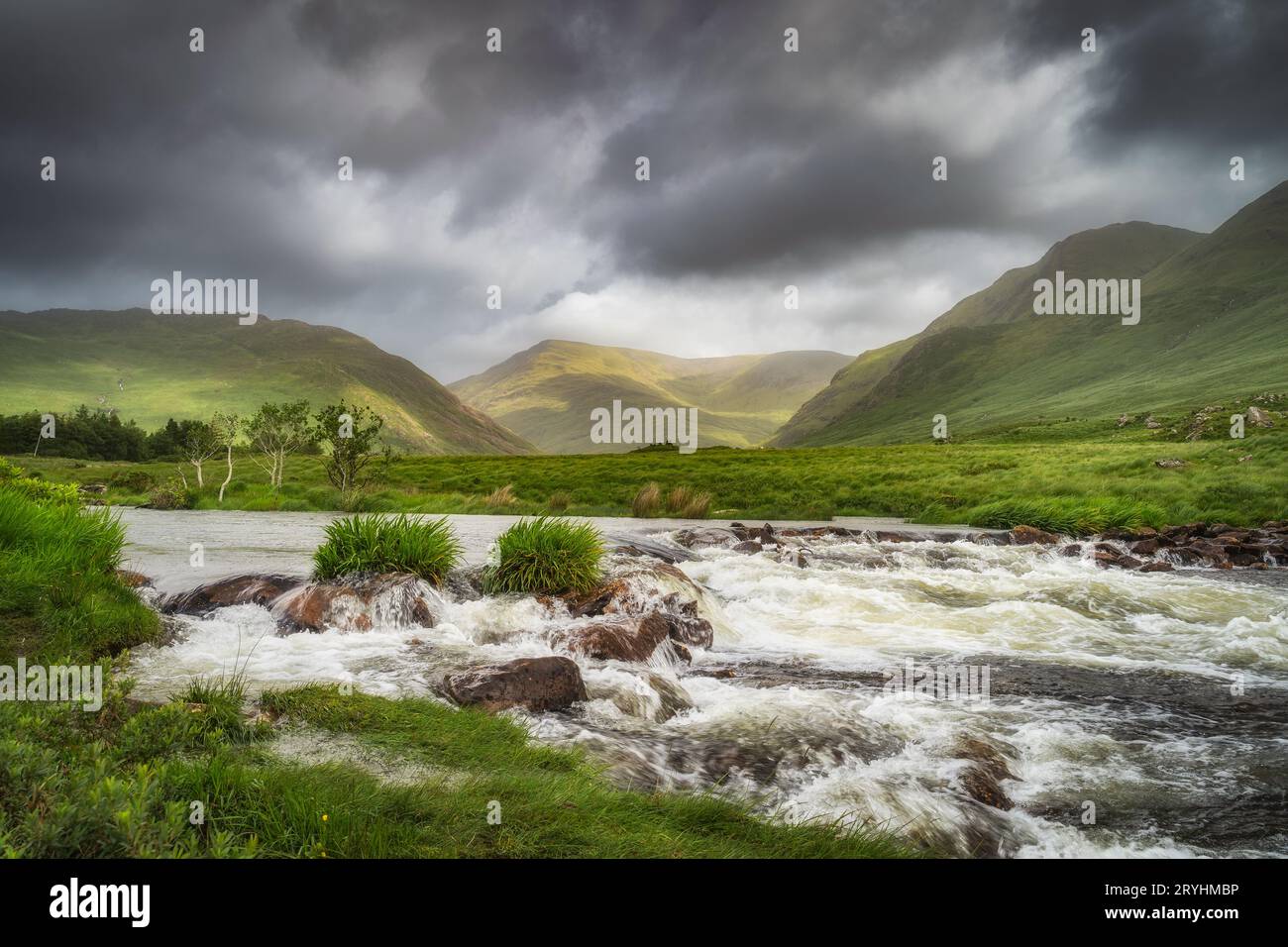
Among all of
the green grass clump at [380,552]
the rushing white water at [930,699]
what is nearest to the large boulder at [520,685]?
the rushing white water at [930,699]

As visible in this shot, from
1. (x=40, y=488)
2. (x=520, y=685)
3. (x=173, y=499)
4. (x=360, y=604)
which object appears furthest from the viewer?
(x=173, y=499)

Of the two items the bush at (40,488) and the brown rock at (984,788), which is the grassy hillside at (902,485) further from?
the brown rock at (984,788)

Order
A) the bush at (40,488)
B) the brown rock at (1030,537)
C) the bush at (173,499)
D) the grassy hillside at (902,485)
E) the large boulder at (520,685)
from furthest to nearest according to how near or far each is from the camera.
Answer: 1. the bush at (173,499)
2. the grassy hillside at (902,485)
3. the brown rock at (1030,537)
4. the bush at (40,488)
5. the large boulder at (520,685)

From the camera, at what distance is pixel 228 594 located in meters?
13.7

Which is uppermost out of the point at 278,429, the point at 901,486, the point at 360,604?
the point at 278,429

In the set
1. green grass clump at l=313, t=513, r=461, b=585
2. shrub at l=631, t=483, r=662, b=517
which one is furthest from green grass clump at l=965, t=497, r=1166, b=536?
green grass clump at l=313, t=513, r=461, b=585

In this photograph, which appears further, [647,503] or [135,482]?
[135,482]

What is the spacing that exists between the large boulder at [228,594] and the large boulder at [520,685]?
6.62 meters

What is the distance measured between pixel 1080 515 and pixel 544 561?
87.4ft

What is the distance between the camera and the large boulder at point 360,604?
12.4 m

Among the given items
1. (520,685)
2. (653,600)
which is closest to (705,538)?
(653,600)

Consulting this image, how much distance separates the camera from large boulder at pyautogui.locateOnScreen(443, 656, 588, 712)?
874 centimetres

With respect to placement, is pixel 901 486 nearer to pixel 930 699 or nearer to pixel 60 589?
pixel 930 699
